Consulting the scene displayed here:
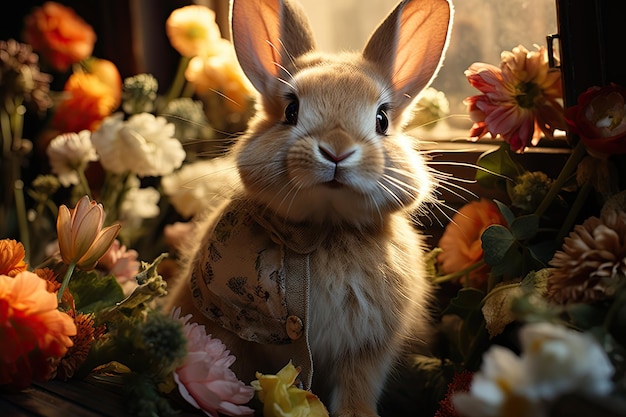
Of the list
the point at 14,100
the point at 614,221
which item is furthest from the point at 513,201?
the point at 14,100

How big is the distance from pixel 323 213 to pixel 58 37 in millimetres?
860

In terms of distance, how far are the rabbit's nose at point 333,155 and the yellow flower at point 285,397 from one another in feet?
0.76

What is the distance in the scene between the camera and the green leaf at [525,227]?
0.89 metres

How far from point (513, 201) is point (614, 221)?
0.20 m

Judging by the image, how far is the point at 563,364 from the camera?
0.50m

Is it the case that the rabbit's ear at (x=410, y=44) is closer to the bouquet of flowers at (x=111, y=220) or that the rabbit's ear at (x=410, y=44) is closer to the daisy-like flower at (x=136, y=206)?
the bouquet of flowers at (x=111, y=220)

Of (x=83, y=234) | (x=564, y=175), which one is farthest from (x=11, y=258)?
(x=564, y=175)

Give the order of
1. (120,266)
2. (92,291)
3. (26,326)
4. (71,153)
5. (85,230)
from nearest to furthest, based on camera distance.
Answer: (26,326), (85,230), (92,291), (120,266), (71,153)

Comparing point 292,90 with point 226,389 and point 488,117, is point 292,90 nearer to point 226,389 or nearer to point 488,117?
point 488,117

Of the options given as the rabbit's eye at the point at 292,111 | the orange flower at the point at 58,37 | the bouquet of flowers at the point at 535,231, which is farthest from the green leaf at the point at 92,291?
the orange flower at the point at 58,37

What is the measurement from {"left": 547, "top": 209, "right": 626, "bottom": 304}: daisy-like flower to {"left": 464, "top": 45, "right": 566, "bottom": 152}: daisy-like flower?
0.20m

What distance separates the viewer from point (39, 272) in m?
0.88

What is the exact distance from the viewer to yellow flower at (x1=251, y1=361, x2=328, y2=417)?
766 mm

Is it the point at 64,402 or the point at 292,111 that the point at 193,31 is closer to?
the point at 292,111
